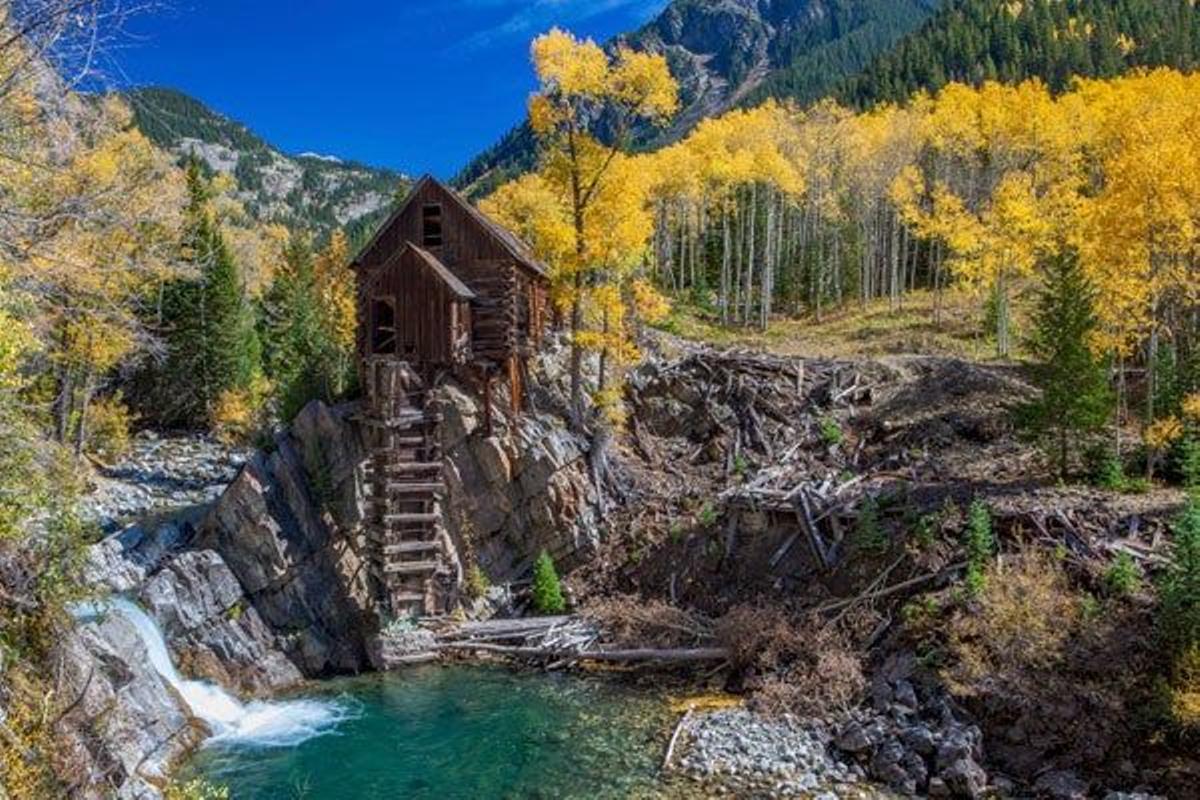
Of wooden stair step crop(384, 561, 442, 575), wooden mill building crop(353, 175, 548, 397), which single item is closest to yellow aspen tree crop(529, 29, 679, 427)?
wooden mill building crop(353, 175, 548, 397)

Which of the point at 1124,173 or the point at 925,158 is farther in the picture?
the point at 925,158

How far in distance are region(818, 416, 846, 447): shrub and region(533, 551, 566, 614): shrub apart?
34.5 ft

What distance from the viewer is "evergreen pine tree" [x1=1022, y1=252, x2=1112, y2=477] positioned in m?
21.5

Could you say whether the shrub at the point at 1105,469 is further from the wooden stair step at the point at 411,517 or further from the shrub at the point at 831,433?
the wooden stair step at the point at 411,517

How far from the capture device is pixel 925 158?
64750 millimetres

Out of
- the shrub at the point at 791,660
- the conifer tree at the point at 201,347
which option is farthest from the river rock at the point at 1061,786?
the conifer tree at the point at 201,347

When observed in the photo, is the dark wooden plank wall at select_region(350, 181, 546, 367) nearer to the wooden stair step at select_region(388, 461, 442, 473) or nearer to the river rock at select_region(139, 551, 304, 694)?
the wooden stair step at select_region(388, 461, 442, 473)

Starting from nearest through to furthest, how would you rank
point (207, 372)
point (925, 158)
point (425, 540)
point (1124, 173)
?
1. point (1124, 173)
2. point (425, 540)
3. point (207, 372)
4. point (925, 158)

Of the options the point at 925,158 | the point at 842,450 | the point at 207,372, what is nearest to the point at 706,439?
the point at 842,450

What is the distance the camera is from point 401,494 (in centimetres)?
2489

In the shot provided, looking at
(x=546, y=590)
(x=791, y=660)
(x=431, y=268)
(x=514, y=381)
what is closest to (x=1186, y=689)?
(x=791, y=660)

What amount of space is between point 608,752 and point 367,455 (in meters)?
12.6

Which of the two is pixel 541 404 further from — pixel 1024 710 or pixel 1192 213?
pixel 1192 213

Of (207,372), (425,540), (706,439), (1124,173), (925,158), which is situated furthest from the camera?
(925,158)
